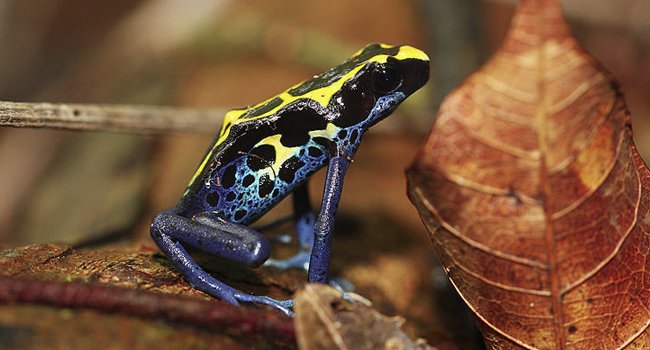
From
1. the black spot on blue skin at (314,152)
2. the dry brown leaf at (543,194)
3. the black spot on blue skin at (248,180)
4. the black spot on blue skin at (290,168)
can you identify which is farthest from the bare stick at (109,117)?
the dry brown leaf at (543,194)

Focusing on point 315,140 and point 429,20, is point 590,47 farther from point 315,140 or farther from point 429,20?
point 315,140

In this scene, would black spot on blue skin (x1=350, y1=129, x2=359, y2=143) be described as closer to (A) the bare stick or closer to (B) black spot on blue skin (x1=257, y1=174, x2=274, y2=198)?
(B) black spot on blue skin (x1=257, y1=174, x2=274, y2=198)

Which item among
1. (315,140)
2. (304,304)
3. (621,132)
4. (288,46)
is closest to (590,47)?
(288,46)

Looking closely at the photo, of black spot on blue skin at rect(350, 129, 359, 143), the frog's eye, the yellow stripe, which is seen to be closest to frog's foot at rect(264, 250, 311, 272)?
the yellow stripe

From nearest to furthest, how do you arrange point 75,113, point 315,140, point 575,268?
point 575,268
point 315,140
point 75,113

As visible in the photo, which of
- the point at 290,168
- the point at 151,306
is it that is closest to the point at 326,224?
the point at 290,168

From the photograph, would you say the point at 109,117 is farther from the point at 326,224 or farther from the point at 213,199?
the point at 326,224

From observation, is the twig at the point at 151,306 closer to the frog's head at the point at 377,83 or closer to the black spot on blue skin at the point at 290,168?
the black spot on blue skin at the point at 290,168
